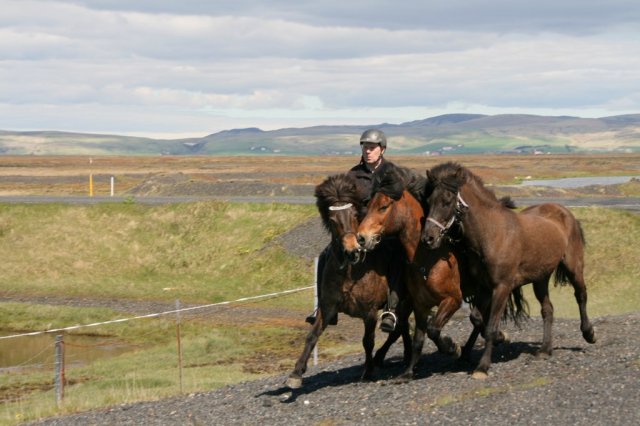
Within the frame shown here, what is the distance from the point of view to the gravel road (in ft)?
37.1

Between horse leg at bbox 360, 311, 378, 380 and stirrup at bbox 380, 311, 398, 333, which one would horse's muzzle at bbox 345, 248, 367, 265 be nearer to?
stirrup at bbox 380, 311, 398, 333

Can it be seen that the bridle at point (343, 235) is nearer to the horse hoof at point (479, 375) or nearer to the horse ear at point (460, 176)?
the horse ear at point (460, 176)

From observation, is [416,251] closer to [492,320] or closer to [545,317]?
[492,320]

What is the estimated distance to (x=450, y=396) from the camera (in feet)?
40.4

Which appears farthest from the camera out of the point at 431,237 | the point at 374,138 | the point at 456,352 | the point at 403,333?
the point at 403,333

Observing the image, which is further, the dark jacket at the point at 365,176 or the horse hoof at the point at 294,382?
the dark jacket at the point at 365,176

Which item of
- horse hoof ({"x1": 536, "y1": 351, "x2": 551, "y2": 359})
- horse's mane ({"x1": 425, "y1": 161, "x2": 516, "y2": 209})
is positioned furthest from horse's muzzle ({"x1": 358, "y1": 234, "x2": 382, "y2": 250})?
horse hoof ({"x1": 536, "y1": 351, "x2": 551, "y2": 359})

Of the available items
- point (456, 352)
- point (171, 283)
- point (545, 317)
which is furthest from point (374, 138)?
point (171, 283)

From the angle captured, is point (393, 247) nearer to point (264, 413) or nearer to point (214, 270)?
point (264, 413)

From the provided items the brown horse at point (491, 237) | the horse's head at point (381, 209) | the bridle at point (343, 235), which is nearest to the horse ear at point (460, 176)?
the brown horse at point (491, 237)

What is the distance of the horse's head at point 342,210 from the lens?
12.0 metres

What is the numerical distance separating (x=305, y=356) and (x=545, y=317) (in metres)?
4.31

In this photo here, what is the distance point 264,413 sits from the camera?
1289 cm

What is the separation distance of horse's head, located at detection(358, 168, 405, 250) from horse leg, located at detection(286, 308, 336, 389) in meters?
1.52
